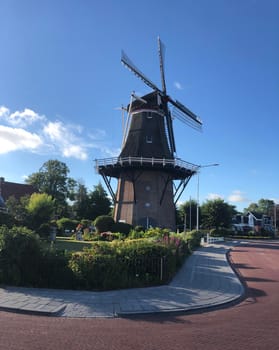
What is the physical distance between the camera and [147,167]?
122ft

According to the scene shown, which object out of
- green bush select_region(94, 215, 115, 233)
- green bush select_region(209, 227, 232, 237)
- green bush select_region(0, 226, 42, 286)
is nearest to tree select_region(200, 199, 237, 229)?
green bush select_region(209, 227, 232, 237)

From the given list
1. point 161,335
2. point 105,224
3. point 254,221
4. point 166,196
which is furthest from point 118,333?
point 254,221

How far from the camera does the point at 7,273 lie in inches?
403

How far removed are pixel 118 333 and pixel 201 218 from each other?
62.6m

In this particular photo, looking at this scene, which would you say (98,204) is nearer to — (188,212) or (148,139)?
(188,212)

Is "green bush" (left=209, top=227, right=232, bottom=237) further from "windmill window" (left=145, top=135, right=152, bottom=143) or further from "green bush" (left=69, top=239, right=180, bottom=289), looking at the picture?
"green bush" (left=69, top=239, right=180, bottom=289)

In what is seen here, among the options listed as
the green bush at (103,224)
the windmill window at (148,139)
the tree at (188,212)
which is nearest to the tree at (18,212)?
the green bush at (103,224)

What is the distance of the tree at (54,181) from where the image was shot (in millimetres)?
69812

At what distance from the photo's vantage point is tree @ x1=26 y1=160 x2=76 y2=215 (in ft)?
229

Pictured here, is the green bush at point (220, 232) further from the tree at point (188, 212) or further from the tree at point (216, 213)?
the tree at point (188, 212)

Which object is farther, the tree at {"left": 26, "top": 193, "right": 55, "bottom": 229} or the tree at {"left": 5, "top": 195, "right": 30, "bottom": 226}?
the tree at {"left": 26, "top": 193, "right": 55, "bottom": 229}

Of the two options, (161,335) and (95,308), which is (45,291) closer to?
(95,308)

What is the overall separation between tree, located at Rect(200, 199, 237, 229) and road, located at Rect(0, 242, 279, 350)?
56212 mm

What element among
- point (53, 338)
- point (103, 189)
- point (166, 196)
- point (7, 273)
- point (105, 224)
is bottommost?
point (53, 338)
